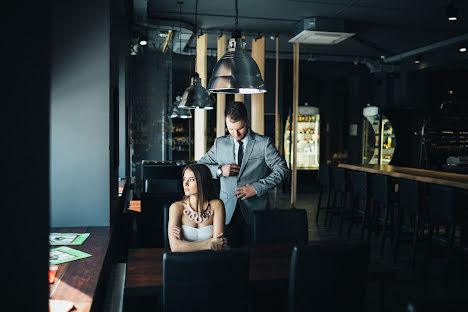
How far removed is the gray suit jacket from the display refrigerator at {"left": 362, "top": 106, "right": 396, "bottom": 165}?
806 cm

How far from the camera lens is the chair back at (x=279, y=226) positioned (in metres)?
2.84

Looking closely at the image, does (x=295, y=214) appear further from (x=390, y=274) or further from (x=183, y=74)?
(x=183, y=74)

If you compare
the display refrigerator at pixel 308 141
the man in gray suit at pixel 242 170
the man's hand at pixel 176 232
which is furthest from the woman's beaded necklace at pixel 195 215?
the display refrigerator at pixel 308 141

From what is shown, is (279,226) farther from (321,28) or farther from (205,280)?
(321,28)

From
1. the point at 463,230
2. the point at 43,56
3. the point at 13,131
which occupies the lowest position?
the point at 463,230

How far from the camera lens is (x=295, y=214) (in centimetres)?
289

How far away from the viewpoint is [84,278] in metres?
1.82

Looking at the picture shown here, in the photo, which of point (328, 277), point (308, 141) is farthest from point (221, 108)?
point (328, 277)

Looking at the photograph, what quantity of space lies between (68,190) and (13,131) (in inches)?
93.7

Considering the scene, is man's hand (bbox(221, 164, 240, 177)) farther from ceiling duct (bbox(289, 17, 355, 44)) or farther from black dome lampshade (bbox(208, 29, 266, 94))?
ceiling duct (bbox(289, 17, 355, 44))

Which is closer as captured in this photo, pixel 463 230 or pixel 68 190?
pixel 68 190

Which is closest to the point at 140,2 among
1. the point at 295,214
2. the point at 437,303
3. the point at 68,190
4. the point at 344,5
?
the point at 344,5

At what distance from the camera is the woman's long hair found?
8.34 ft

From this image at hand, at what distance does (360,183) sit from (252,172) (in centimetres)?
313
